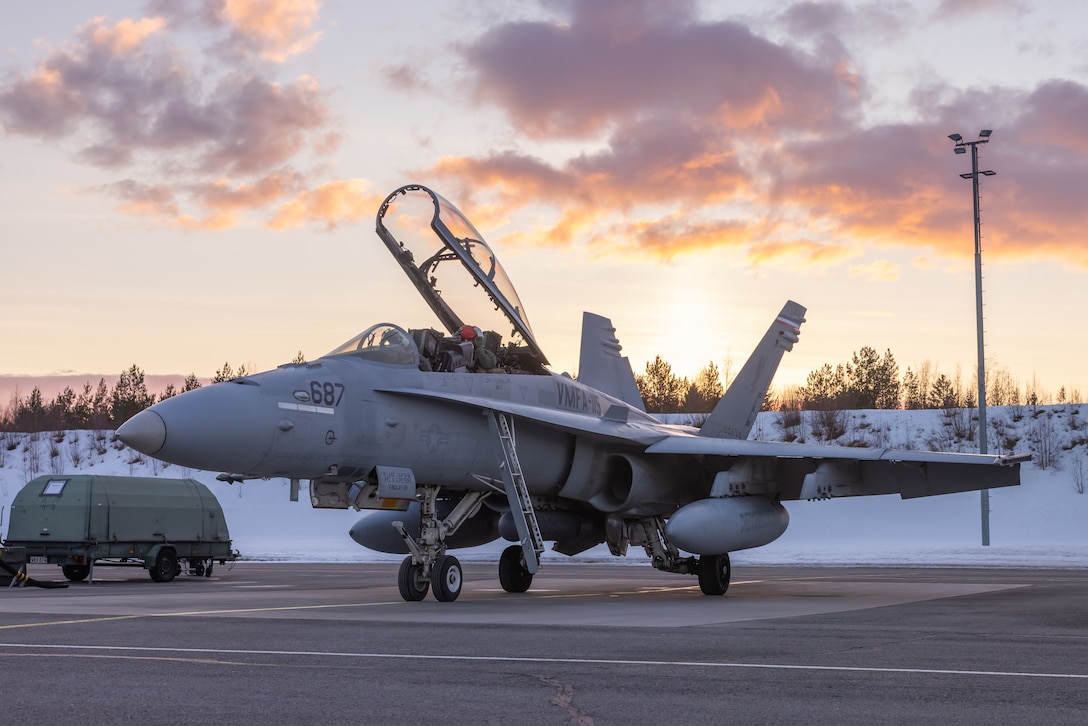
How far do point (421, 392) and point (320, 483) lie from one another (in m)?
1.62

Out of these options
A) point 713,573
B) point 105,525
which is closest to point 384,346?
point 713,573

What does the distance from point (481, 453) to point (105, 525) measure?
399 inches

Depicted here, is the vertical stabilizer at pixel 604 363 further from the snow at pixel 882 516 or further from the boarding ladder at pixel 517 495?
the snow at pixel 882 516

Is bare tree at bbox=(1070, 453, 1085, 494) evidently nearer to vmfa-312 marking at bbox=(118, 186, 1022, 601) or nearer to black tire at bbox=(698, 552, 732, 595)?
vmfa-312 marking at bbox=(118, 186, 1022, 601)

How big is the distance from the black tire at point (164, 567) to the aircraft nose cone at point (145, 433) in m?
11.8

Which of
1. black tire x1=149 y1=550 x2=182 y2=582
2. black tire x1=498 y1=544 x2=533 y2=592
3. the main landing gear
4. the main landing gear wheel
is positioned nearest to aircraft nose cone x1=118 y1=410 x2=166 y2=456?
the main landing gear wheel

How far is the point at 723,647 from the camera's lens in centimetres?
888

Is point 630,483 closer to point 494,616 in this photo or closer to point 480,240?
point 480,240

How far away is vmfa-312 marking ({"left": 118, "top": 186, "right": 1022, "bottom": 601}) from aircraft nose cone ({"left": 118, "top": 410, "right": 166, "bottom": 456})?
0.14 m

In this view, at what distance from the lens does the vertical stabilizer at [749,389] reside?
20.5 meters

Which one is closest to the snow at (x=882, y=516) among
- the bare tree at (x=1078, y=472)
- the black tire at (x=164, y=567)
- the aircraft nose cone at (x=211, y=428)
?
the bare tree at (x=1078, y=472)

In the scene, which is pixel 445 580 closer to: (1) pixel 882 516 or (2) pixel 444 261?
(2) pixel 444 261

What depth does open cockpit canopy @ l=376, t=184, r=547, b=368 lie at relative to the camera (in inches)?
645

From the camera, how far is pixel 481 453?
1541cm
